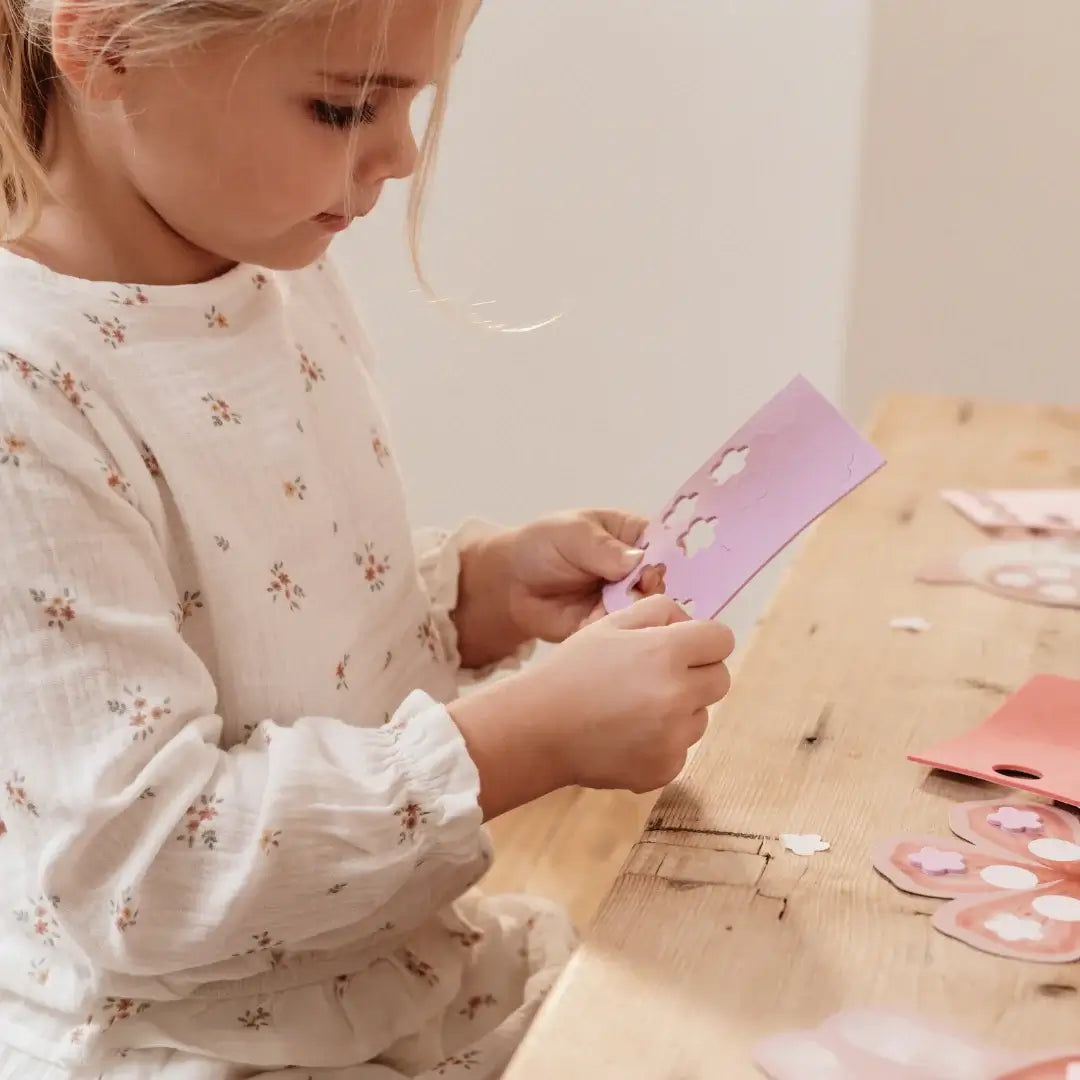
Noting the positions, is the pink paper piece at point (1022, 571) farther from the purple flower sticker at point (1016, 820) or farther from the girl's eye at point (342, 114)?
the girl's eye at point (342, 114)

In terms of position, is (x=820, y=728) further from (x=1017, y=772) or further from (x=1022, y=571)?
(x=1022, y=571)

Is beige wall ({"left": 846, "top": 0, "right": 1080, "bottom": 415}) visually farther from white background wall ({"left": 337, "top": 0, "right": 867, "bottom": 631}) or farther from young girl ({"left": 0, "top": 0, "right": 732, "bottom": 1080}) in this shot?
young girl ({"left": 0, "top": 0, "right": 732, "bottom": 1080})

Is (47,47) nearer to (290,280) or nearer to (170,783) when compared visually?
(290,280)

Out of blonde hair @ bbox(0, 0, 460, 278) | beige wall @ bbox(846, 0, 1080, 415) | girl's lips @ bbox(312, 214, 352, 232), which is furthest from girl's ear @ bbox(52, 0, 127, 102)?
beige wall @ bbox(846, 0, 1080, 415)

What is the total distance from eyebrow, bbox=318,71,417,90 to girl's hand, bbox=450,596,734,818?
0.94 ft

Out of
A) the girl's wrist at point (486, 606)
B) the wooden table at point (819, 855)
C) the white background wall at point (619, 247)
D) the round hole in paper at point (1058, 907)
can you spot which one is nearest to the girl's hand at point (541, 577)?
the girl's wrist at point (486, 606)

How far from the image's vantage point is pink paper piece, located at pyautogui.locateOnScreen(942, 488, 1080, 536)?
3.34 feet

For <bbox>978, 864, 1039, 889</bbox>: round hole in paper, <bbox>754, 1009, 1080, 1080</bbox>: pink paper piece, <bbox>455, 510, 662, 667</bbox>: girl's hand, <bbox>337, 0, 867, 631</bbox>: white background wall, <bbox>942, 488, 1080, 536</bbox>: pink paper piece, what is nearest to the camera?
<bbox>754, 1009, 1080, 1080</bbox>: pink paper piece

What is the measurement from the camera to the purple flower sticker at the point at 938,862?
60cm

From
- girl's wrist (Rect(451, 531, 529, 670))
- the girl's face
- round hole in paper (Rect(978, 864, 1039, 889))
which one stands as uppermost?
the girl's face

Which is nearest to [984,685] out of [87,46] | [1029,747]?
[1029,747]

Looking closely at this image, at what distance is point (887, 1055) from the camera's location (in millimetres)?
484

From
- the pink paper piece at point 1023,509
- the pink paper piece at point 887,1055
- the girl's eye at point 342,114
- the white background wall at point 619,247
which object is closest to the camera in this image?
the pink paper piece at point 887,1055

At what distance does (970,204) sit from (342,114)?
1356mm
